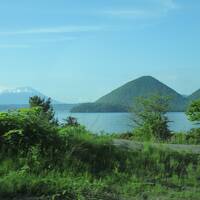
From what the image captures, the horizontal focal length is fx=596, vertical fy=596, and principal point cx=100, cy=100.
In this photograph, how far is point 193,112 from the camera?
958 inches

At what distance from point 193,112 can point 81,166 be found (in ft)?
49.1

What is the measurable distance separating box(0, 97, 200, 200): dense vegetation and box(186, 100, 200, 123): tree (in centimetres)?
1188

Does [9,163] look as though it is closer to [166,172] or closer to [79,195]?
[79,195]

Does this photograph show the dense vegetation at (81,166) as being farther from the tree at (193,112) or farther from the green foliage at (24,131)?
the tree at (193,112)

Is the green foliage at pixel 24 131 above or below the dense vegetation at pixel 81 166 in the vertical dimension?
above

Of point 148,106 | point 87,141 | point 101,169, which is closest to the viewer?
point 101,169

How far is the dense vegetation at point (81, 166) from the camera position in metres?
8.34

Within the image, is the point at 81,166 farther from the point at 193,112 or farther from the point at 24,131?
the point at 193,112

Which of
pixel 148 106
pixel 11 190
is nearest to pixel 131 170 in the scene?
pixel 11 190

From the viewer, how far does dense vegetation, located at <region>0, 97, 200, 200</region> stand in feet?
27.4

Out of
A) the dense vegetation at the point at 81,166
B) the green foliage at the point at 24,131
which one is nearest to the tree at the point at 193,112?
the dense vegetation at the point at 81,166

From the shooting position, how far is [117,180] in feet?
31.4

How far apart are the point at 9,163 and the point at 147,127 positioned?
14.5 m

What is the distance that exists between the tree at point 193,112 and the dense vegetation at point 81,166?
11881mm
